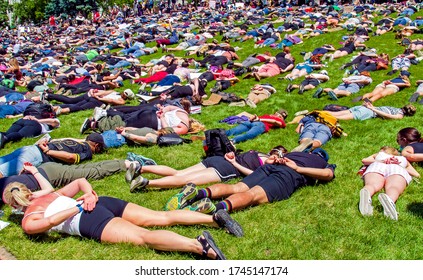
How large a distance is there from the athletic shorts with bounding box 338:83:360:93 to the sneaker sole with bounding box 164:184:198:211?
7825mm

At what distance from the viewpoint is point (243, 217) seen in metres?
5.02

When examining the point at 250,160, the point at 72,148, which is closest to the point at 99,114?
the point at 72,148

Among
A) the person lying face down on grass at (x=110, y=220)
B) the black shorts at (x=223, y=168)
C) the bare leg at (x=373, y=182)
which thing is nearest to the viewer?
the person lying face down on grass at (x=110, y=220)

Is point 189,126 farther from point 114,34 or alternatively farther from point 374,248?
point 114,34

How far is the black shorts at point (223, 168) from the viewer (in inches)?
244

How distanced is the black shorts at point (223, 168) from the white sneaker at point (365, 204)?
1.90 meters

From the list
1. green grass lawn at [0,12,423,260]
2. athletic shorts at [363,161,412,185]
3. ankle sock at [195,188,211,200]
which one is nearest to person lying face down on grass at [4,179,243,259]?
green grass lawn at [0,12,423,260]

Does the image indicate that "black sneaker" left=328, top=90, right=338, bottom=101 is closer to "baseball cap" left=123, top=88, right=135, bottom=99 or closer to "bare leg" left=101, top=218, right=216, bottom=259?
"baseball cap" left=123, top=88, right=135, bottom=99

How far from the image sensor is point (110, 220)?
4414 millimetres

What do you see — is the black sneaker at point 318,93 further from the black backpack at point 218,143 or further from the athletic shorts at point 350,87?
the black backpack at point 218,143

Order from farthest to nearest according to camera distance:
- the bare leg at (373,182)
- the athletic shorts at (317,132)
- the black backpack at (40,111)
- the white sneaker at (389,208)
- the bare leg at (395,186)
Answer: the black backpack at (40,111), the athletic shorts at (317,132), the bare leg at (373,182), the bare leg at (395,186), the white sneaker at (389,208)

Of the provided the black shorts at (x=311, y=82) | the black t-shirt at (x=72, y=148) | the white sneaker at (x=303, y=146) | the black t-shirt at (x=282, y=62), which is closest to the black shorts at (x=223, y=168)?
the white sneaker at (x=303, y=146)

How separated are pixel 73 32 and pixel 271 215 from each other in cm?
3732

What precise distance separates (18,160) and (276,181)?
3.99 m
